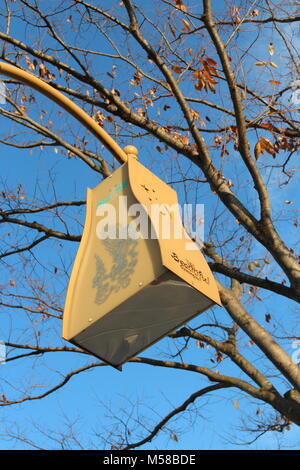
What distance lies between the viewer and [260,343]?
14.1 ft

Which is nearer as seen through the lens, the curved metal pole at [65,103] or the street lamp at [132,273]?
the street lamp at [132,273]

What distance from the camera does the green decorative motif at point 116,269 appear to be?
6.12 feet

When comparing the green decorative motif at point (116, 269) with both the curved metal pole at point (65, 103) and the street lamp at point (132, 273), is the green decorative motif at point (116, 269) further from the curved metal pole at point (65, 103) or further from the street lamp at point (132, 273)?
the curved metal pole at point (65, 103)

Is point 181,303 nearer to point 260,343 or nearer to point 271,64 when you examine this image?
point 260,343

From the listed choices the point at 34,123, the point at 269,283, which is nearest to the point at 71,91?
the point at 34,123

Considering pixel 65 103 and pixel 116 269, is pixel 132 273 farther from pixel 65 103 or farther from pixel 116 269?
pixel 65 103

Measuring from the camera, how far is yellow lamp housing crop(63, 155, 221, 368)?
5.97ft

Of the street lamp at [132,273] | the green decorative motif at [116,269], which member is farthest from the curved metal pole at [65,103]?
the green decorative motif at [116,269]

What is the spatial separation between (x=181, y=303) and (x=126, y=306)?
223 mm

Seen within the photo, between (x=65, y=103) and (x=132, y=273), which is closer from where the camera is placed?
(x=132, y=273)

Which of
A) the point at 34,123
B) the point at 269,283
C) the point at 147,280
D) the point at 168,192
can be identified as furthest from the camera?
the point at 34,123

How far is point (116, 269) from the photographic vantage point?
1.93 meters

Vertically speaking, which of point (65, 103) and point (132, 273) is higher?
point (65, 103)

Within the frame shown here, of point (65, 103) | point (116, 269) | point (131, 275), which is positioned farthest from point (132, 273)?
point (65, 103)
